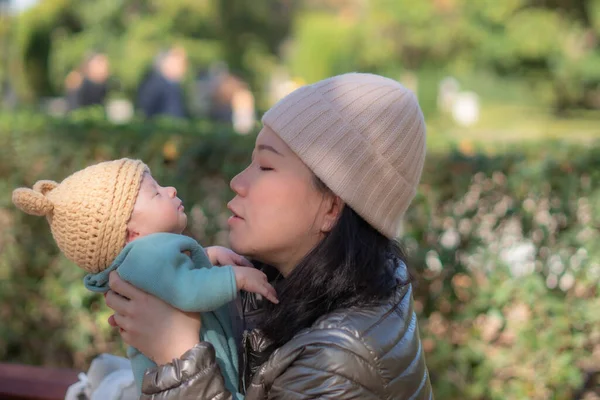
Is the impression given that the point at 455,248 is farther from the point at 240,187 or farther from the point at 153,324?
the point at 153,324

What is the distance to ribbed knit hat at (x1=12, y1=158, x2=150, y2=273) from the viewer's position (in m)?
1.99

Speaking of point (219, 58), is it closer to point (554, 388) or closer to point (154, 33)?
point (154, 33)

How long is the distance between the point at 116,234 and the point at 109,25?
32600 millimetres

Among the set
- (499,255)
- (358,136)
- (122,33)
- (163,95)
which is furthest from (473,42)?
(358,136)

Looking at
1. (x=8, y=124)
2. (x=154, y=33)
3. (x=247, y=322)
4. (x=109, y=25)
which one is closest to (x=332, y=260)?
(x=247, y=322)

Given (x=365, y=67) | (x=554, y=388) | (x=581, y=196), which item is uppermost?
(x=581, y=196)

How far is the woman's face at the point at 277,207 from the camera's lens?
2016 mm

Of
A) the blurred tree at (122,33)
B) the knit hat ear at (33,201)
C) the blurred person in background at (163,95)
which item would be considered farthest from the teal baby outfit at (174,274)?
the blurred tree at (122,33)

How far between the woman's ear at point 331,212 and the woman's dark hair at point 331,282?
0.06 feet

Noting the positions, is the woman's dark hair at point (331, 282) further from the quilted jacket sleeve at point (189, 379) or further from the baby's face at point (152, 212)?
the baby's face at point (152, 212)

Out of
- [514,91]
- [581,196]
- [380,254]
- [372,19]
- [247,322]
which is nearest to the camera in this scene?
[380,254]

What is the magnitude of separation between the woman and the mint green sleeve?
6 centimetres

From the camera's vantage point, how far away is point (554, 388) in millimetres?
3816

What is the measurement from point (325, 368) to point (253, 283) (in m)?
0.31
